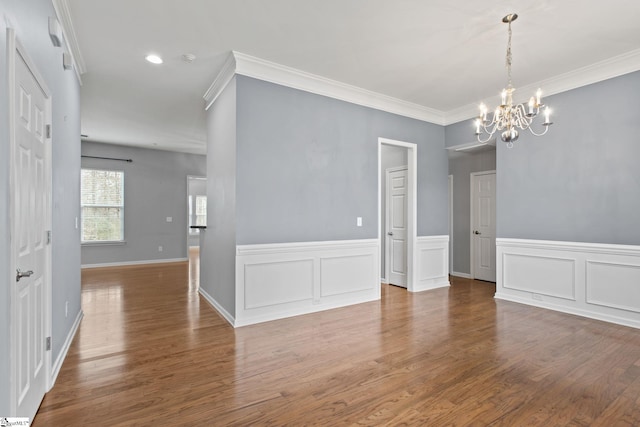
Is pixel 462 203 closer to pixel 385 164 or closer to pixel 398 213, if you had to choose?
pixel 398 213

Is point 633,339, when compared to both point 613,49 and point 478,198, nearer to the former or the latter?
point 613,49

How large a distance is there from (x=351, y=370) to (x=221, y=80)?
3.58 m

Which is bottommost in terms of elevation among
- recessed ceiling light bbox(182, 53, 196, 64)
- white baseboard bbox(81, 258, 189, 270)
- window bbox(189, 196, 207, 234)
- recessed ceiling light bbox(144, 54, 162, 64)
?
white baseboard bbox(81, 258, 189, 270)

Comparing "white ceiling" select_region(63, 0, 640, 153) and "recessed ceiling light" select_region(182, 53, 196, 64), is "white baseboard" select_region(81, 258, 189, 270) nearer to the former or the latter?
"white ceiling" select_region(63, 0, 640, 153)

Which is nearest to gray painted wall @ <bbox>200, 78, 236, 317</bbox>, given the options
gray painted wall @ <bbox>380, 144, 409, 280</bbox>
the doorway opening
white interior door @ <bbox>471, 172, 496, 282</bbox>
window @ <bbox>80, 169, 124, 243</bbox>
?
the doorway opening

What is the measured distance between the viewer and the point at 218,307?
4.16 metres

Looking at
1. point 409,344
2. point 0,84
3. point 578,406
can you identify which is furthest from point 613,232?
point 0,84

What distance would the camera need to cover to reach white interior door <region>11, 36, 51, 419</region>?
162 centimetres

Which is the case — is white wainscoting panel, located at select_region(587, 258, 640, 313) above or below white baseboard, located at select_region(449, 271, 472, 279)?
above

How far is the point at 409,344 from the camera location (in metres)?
3.09

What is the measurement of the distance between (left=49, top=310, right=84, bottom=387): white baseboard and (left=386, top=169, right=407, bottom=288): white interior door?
15.0 ft

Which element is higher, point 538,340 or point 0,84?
point 0,84

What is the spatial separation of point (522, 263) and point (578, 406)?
9.13ft

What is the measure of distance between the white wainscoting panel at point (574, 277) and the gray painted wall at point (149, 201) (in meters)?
7.61
